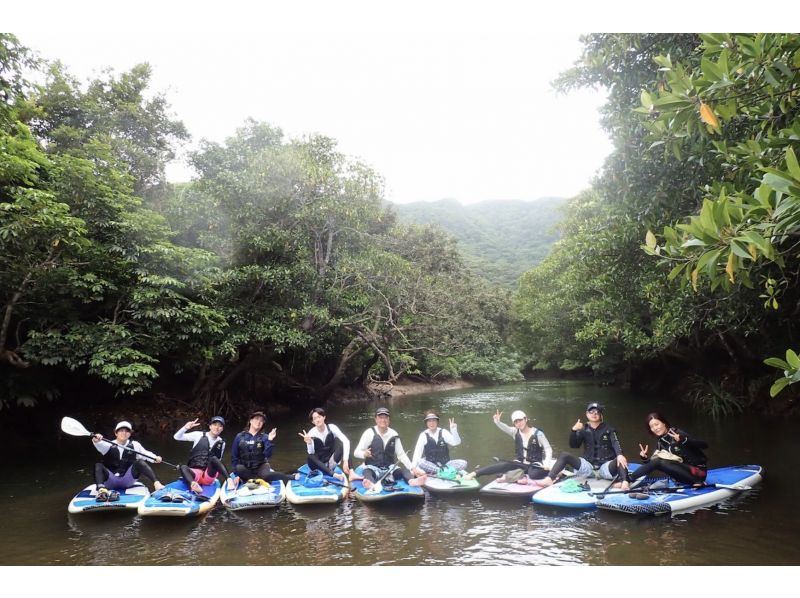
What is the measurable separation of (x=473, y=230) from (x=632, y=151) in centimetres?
6905

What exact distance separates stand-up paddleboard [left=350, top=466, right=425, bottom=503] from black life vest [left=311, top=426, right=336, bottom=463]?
3.27 feet

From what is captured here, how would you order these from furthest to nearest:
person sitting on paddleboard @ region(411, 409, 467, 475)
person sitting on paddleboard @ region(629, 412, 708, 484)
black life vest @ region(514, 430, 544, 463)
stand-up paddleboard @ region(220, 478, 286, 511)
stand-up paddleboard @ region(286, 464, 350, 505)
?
person sitting on paddleboard @ region(411, 409, 467, 475) → black life vest @ region(514, 430, 544, 463) → stand-up paddleboard @ region(286, 464, 350, 505) → stand-up paddleboard @ region(220, 478, 286, 511) → person sitting on paddleboard @ region(629, 412, 708, 484)

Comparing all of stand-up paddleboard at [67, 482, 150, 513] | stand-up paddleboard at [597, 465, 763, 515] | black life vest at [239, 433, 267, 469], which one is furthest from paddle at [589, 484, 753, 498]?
stand-up paddleboard at [67, 482, 150, 513]

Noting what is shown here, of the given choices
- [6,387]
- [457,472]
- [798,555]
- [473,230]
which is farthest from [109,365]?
[473,230]

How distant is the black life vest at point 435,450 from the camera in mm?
7668

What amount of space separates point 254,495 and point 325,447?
1372 mm

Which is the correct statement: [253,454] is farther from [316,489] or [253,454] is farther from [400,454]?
[400,454]

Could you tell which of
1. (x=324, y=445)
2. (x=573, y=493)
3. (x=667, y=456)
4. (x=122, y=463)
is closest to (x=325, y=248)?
(x=324, y=445)

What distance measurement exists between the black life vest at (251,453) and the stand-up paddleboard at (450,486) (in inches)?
95.4

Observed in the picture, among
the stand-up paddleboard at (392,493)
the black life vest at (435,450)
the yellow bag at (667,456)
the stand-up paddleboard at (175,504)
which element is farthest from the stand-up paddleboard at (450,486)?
the stand-up paddleboard at (175,504)

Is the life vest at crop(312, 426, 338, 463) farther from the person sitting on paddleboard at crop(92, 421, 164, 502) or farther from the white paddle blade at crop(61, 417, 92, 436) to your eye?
the white paddle blade at crop(61, 417, 92, 436)

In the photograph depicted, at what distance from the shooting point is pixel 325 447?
25.2 ft

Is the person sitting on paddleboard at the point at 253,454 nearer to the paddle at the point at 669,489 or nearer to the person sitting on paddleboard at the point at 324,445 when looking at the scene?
the person sitting on paddleboard at the point at 324,445

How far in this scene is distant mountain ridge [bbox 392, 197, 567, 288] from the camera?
62250 millimetres
